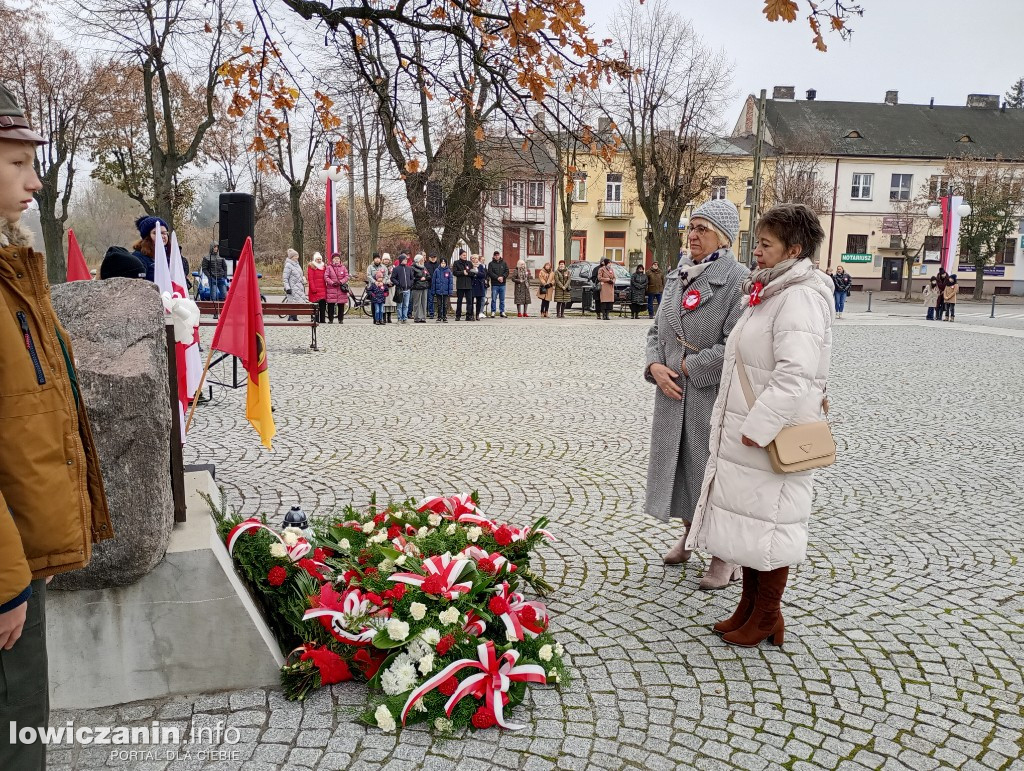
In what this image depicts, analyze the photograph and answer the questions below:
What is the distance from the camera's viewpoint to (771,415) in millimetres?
3340

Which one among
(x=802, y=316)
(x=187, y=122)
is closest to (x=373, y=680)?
(x=802, y=316)

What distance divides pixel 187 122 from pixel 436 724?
32.4m

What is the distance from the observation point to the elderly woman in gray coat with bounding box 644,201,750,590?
4184mm

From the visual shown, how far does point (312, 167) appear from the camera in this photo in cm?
3700

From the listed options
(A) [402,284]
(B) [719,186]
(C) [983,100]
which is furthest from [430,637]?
(C) [983,100]

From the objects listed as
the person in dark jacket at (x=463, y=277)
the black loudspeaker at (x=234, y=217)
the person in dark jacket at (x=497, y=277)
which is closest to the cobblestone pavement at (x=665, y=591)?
the black loudspeaker at (x=234, y=217)

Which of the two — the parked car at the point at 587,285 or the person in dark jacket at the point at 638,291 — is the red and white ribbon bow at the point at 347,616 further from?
the parked car at the point at 587,285

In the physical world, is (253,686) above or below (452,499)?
below

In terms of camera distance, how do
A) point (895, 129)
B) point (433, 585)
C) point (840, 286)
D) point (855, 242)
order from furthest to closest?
point (895, 129) < point (855, 242) < point (840, 286) < point (433, 585)

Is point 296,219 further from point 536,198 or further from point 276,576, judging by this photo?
point 276,576

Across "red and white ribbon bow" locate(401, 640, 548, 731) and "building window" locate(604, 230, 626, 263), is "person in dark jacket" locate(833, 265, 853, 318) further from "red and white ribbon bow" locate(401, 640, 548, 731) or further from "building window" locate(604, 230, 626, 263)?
"building window" locate(604, 230, 626, 263)

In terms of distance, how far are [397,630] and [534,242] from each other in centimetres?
5256

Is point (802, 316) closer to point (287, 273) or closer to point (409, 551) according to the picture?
point (409, 551)

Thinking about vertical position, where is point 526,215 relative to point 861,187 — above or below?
below
